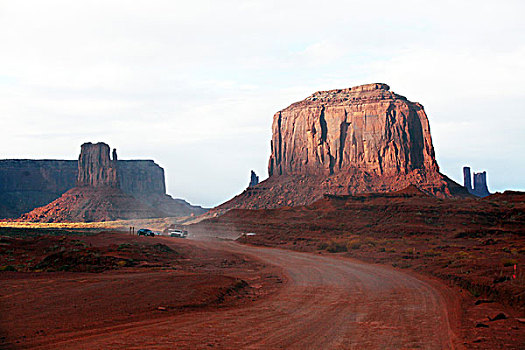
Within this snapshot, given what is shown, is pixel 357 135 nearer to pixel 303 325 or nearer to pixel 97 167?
pixel 97 167

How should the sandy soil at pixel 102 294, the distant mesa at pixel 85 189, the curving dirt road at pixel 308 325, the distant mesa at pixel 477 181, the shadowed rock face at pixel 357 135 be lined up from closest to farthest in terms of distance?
the curving dirt road at pixel 308 325, the sandy soil at pixel 102 294, the shadowed rock face at pixel 357 135, the distant mesa at pixel 85 189, the distant mesa at pixel 477 181

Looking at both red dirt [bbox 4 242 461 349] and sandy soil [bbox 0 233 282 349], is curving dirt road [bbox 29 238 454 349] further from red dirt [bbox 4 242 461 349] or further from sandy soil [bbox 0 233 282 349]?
sandy soil [bbox 0 233 282 349]

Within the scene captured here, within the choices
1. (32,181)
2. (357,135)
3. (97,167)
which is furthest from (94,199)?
(357,135)

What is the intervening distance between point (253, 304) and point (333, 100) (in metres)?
98.2

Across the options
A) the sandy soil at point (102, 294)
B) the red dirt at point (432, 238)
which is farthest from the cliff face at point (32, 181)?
the sandy soil at point (102, 294)

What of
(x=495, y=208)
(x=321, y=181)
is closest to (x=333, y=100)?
(x=321, y=181)

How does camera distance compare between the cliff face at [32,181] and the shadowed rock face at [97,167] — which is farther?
the cliff face at [32,181]

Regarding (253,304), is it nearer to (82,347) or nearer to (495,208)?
(82,347)

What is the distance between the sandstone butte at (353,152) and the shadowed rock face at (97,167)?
5061 cm

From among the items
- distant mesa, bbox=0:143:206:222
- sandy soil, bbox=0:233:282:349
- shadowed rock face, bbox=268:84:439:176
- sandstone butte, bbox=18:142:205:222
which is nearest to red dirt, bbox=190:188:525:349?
sandy soil, bbox=0:233:282:349

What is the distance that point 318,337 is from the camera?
10430 millimetres

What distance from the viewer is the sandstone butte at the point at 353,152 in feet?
309

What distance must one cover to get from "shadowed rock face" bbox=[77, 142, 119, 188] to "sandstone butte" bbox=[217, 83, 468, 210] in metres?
50.6

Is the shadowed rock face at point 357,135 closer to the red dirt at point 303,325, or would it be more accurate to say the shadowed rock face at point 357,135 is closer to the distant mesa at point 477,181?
the distant mesa at point 477,181
